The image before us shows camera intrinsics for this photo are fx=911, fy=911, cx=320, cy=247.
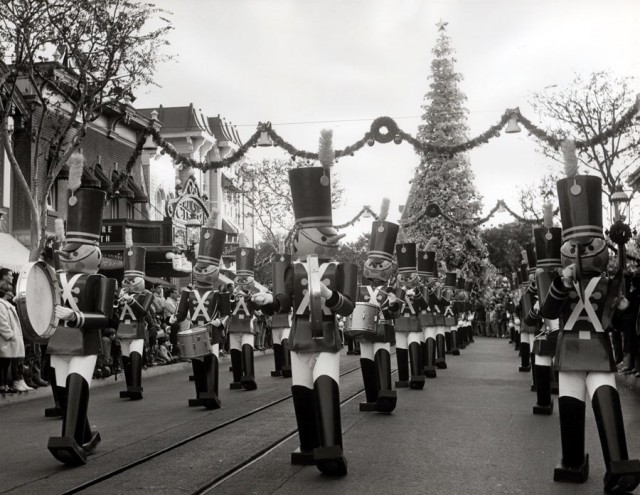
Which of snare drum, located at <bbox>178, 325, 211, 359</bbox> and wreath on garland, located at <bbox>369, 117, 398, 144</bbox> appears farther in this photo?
wreath on garland, located at <bbox>369, 117, 398, 144</bbox>

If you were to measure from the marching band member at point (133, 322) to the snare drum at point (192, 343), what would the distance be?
319 cm

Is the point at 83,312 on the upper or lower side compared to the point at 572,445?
upper

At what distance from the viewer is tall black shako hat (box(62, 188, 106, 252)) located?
10.1 m

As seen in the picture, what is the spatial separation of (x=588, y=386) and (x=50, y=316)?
4.96 meters

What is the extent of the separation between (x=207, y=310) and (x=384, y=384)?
2960 mm

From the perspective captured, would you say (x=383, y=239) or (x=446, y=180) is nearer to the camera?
(x=383, y=239)

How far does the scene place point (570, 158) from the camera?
28.3 ft

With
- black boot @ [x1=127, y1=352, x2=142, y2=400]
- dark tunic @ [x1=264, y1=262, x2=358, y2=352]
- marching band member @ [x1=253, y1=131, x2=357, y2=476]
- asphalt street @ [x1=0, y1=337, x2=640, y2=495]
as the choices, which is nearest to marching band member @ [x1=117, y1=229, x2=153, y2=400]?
black boot @ [x1=127, y1=352, x2=142, y2=400]

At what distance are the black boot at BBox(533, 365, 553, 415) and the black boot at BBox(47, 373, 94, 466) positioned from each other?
624 cm

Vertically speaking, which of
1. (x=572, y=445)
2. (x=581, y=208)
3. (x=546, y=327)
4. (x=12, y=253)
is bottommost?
(x=572, y=445)

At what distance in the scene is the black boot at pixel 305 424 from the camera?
8.61 meters

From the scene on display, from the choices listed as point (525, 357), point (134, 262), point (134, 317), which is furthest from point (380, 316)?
point (525, 357)

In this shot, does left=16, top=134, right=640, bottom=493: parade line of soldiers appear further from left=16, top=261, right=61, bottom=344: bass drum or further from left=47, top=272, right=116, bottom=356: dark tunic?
left=16, top=261, right=61, bottom=344: bass drum

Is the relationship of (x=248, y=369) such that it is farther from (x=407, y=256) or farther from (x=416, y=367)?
(x=407, y=256)
